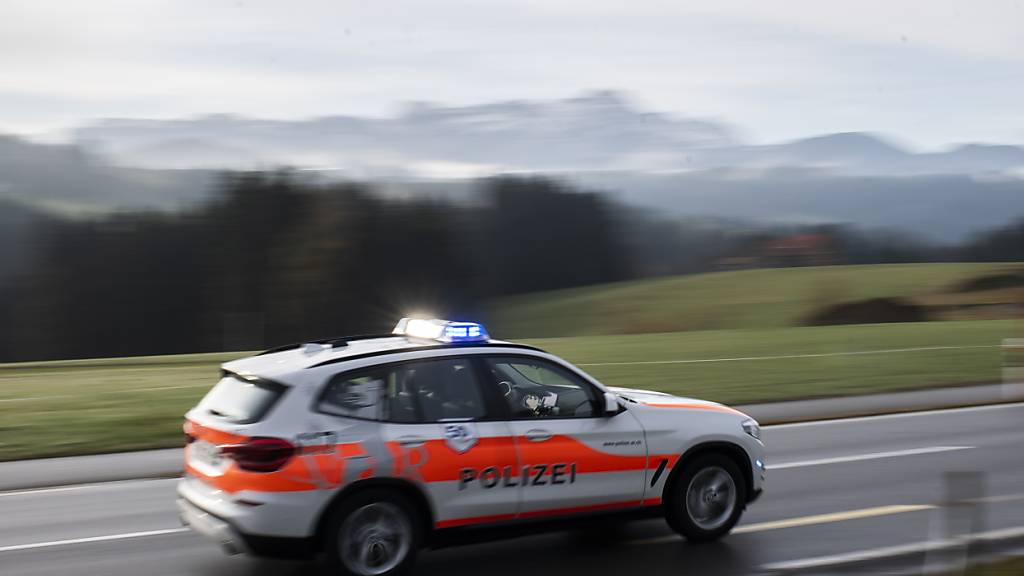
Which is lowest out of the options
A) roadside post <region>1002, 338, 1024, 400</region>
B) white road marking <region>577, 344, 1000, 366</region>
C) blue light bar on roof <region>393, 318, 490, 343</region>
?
white road marking <region>577, 344, 1000, 366</region>

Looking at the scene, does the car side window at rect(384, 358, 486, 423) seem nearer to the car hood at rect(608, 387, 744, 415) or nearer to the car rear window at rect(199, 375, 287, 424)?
the car rear window at rect(199, 375, 287, 424)

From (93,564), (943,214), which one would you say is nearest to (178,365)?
(93,564)

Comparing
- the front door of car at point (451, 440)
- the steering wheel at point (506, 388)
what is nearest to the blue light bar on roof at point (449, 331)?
the front door of car at point (451, 440)

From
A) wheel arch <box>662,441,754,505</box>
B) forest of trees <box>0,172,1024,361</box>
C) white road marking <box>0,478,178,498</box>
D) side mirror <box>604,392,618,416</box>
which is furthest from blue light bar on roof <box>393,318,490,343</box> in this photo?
forest of trees <box>0,172,1024,361</box>

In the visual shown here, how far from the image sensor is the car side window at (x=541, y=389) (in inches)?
314

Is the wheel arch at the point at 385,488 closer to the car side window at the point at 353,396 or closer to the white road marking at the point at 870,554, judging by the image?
the car side window at the point at 353,396

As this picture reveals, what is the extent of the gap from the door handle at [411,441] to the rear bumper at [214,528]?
1.14 m

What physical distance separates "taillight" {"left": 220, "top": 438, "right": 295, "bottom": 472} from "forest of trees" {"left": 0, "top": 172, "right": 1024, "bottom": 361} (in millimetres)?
62519

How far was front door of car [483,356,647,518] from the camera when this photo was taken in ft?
25.7

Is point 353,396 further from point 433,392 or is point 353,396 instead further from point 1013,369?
point 1013,369

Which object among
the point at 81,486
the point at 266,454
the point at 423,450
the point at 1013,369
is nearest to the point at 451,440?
the point at 423,450

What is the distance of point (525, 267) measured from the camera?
101 meters

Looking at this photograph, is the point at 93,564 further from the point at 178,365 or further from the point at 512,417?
the point at 178,365

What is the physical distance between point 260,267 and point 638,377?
5822 centimetres
